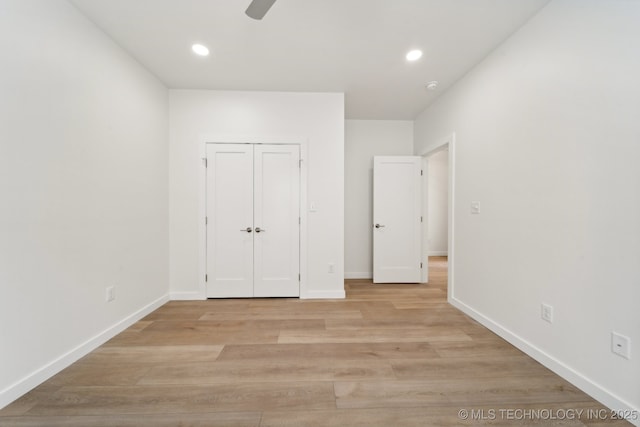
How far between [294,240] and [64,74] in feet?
7.94

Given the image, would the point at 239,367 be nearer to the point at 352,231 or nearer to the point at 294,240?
the point at 294,240

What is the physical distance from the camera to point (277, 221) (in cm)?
302

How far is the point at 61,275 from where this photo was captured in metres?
1.65

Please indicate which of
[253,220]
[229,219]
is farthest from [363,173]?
[229,219]

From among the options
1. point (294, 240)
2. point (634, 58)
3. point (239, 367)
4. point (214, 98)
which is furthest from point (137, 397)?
point (634, 58)

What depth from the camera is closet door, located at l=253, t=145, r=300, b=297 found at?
3.00 m

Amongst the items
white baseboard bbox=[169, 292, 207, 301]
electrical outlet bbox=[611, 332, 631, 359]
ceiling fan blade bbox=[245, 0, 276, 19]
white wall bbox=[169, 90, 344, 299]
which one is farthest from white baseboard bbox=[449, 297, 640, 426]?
white baseboard bbox=[169, 292, 207, 301]

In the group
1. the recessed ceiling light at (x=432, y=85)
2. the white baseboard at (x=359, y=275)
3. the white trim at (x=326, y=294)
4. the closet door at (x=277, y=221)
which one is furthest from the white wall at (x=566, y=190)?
the closet door at (x=277, y=221)

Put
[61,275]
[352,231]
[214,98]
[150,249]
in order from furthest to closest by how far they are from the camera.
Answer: [352,231]
[214,98]
[150,249]
[61,275]

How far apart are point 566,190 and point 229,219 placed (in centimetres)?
314

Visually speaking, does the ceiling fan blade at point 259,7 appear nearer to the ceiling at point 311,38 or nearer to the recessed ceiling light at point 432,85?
the ceiling at point 311,38

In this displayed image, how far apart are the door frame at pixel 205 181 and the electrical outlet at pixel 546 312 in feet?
7.33

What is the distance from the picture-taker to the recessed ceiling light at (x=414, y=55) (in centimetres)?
225

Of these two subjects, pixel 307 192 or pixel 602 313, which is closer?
pixel 602 313
